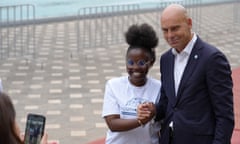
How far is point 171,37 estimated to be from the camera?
10.6 ft

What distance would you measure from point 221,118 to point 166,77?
1.24 feet

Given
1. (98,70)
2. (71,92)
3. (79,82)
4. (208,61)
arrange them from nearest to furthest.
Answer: (208,61), (71,92), (79,82), (98,70)

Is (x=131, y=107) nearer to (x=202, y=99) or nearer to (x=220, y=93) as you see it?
(x=202, y=99)

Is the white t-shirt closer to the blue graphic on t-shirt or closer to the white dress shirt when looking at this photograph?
the blue graphic on t-shirt

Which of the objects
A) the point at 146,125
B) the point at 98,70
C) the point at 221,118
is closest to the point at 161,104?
the point at 146,125

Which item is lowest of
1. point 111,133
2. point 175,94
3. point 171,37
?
point 111,133

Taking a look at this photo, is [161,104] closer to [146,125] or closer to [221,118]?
[146,125]

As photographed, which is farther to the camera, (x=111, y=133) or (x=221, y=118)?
(x=111, y=133)

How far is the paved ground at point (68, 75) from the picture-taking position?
7.42 meters

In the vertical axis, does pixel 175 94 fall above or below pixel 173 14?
below

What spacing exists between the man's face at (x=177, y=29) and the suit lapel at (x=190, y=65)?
0.20 feet

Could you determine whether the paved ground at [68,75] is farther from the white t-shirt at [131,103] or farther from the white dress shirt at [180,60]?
the white dress shirt at [180,60]

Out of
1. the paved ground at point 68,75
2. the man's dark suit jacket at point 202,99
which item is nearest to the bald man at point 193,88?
the man's dark suit jacket at point 202,99

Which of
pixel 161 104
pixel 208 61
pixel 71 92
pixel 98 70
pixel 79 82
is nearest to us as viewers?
pixel 208 61
